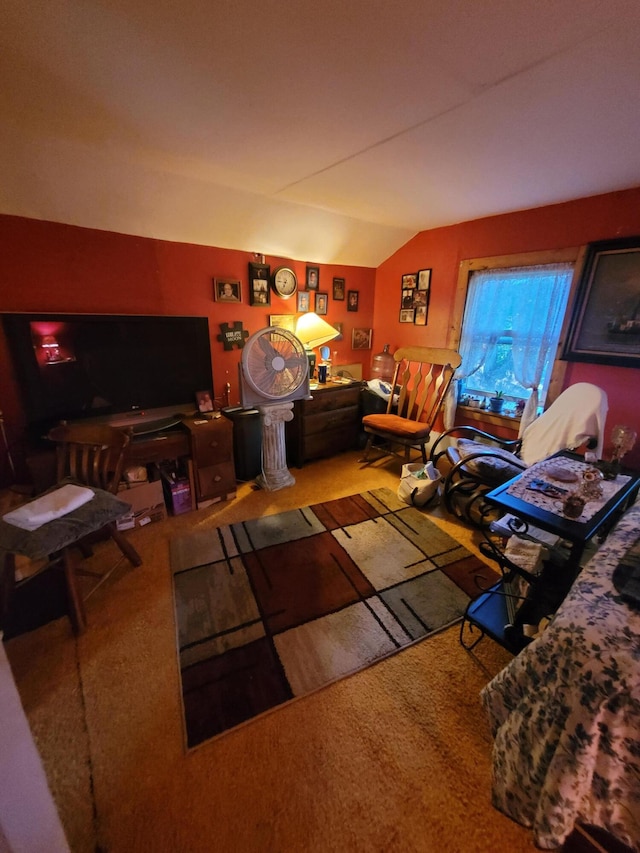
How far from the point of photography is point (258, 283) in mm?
3047

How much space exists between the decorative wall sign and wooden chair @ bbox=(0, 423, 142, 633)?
4.48ft

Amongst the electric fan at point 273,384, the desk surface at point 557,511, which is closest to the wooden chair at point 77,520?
the electric fan at point 273,384

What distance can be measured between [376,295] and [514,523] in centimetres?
311

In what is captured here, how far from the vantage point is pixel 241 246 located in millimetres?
2871

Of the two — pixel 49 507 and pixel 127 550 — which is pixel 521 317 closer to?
pixel 127 550

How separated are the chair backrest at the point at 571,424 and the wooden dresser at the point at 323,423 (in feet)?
5.28

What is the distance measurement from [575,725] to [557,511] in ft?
2.67

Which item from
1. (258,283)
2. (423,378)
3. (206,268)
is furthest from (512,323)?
(206,268)

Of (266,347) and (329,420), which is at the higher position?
(266,347)

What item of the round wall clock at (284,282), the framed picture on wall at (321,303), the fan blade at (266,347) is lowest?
the fan blade at (266,347)

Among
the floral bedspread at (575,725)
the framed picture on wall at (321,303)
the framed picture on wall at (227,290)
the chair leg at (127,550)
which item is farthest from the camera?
the framed picture on wall at (321,303)

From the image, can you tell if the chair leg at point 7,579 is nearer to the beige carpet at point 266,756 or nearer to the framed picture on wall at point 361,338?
the beige carpet at point 266,756

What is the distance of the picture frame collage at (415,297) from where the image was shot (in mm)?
3412

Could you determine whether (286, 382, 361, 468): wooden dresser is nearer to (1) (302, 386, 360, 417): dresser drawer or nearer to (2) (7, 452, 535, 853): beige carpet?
(1) (302, 386, 360, 417): dresser drawer
